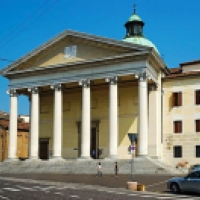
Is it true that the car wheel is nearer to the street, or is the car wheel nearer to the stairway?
the street

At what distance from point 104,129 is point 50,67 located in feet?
33.6

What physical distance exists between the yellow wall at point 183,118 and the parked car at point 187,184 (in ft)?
76.2

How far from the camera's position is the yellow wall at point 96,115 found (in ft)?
158

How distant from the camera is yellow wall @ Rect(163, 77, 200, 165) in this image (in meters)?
45.5

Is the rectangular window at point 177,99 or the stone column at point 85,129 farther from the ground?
the rectangular window at point 177,99

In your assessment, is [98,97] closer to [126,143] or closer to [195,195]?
[126,143]

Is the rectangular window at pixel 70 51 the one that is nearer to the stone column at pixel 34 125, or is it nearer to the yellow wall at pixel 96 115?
the stone column at pixel 34 125

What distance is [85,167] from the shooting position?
1630 inches

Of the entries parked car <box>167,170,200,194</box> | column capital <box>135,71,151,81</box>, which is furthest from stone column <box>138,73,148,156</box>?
parked car <box>167,170,200,194</box>

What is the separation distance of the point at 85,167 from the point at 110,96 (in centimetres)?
797

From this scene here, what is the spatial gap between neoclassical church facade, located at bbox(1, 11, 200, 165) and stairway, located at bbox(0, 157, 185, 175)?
47.1 inches

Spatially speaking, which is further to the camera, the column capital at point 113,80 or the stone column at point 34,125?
the stone column at point 34,125

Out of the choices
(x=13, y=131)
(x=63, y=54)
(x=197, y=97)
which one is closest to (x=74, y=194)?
(x=197, y=97)

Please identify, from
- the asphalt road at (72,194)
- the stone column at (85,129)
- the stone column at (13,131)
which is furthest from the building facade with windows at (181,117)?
the asphalt road at (72,194)
